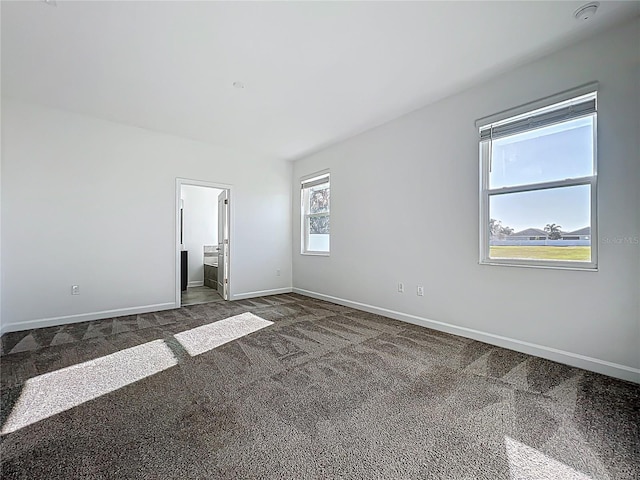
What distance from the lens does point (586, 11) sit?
2039 mm

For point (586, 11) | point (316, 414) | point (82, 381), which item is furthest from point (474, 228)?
point (82, 381)

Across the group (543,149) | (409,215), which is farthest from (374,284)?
(543,149)

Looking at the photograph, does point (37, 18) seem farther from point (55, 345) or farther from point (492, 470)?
point (492, 470)

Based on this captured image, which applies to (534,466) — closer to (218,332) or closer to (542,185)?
(542,185)

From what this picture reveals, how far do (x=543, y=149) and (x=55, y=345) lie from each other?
5.08m

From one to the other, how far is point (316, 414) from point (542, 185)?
8.86ft

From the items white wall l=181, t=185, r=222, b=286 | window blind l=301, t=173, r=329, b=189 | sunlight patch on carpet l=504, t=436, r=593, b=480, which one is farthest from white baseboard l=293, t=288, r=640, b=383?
white wall l=181, t=185, r=222, b=286

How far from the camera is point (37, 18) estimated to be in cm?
211

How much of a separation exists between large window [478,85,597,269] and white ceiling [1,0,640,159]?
55 centimetres

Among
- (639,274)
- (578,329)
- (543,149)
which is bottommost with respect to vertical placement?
A: (578,329)

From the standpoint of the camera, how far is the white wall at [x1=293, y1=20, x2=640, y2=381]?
2148mm

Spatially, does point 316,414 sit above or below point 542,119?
below

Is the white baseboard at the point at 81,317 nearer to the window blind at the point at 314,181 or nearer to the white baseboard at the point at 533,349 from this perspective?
the window blind at the point at 314,181

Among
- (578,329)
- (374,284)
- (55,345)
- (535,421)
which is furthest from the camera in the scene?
(374,284)
